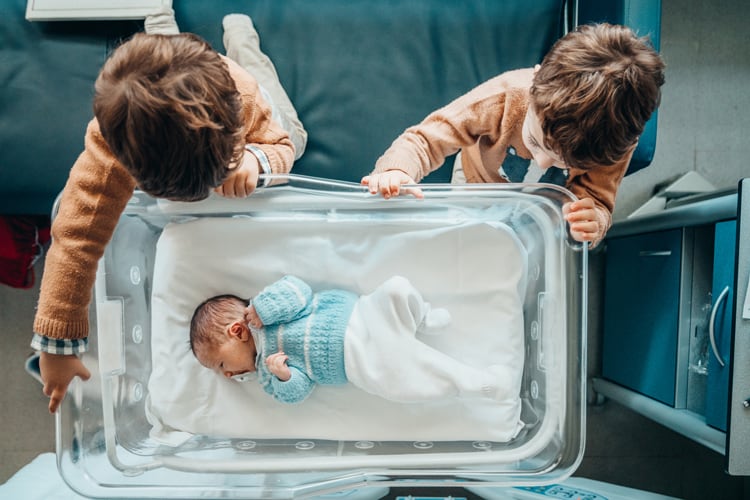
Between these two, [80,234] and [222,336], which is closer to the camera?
[80,234]

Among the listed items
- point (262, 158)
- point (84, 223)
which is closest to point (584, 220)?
point (262, 158)

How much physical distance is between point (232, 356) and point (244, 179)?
0.38 metres

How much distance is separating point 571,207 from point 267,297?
1.99ft

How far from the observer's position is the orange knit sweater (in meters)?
0.93

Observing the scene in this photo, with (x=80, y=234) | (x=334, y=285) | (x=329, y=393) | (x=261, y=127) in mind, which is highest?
(x=261, y=127)

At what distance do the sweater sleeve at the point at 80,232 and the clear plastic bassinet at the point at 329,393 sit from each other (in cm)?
10

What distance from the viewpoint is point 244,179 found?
96 cm

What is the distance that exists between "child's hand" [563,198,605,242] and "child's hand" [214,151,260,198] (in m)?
0.56

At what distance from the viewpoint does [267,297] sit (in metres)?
1.12

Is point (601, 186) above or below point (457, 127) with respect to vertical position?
below

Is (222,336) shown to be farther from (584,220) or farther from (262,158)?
(584,220)

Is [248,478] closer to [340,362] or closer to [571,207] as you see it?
[340,362]

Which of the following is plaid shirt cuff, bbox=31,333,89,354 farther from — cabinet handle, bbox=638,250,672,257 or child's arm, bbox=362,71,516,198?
cabinet handle, bbox=638,250,672,257

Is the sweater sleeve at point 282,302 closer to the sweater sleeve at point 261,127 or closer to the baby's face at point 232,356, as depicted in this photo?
the baby's face at point 232,356
